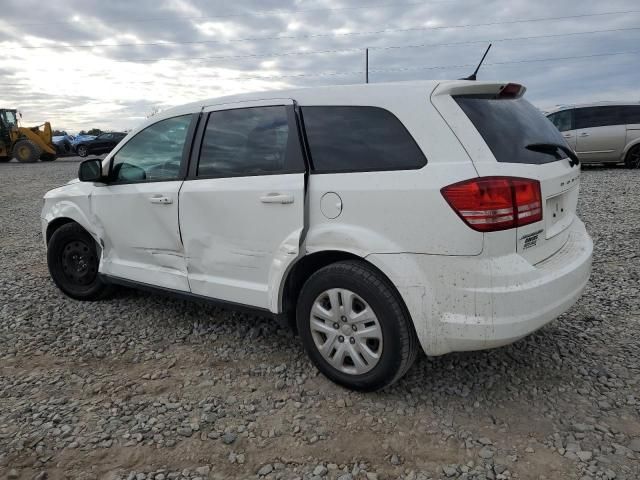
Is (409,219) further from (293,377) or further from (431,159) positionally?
(293,377)

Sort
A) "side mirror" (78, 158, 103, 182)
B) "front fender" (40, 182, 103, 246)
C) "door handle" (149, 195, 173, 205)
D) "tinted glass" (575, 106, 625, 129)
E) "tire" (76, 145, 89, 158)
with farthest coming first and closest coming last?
"tire" (76, 145, 89, 158)
"tinted glass" (575, 106, 625, 129)
"front fender" (40, 182, 103, 246)
"side mirror" (78, 158, 103, 182)
"door handle" (149, 195, 173, 205)

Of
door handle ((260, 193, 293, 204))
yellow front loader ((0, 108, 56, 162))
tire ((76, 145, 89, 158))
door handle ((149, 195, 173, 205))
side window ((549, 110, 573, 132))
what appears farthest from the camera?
tire ((76, 145, 89, 158))

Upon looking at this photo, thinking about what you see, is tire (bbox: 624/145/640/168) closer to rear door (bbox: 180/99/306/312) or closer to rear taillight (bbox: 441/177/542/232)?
rear taillight (bbox: 441/177/542/232)

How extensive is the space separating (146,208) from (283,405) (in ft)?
6.01

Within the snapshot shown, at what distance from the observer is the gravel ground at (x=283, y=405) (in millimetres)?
2334

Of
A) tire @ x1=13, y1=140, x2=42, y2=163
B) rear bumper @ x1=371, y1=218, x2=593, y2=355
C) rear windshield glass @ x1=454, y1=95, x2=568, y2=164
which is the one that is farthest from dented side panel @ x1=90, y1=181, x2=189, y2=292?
tire @ x1=13, y1=140, x2=42, y2=163

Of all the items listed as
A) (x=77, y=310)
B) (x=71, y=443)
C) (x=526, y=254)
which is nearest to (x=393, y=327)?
(x=526, y=254)

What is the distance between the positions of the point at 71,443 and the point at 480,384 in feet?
7.45

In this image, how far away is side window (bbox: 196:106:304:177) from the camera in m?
3.02

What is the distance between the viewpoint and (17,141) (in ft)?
80.9

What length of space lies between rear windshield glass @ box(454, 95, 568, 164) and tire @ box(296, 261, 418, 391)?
91cm

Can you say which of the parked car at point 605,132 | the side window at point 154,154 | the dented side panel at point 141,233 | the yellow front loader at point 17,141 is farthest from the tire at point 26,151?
the side window at point 154,154

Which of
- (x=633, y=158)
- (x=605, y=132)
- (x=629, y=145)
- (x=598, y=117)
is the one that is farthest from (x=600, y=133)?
(x=633, y=158)

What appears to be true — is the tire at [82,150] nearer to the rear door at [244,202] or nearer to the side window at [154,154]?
the side window at [154,154]
